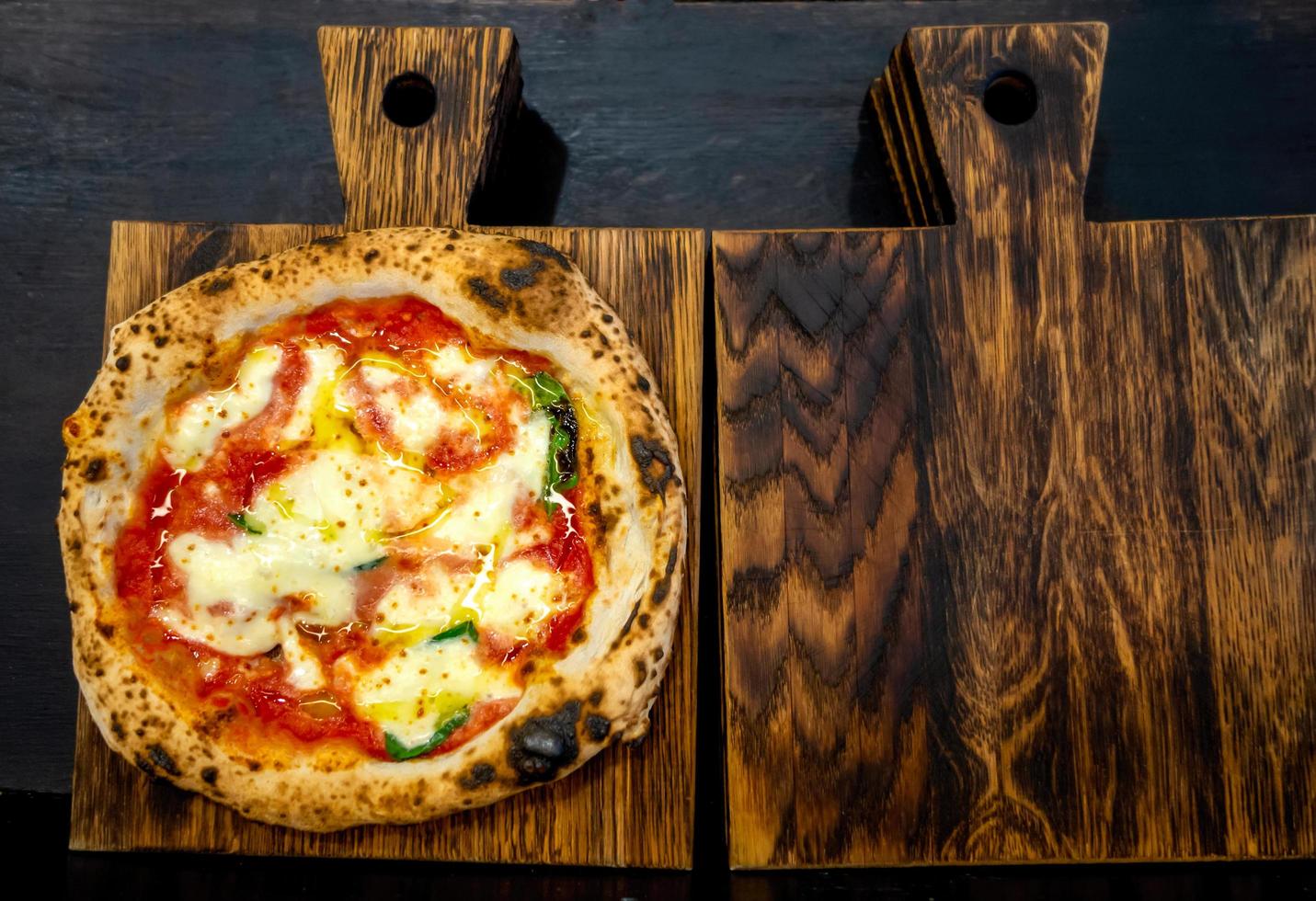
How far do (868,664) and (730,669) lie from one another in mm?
266

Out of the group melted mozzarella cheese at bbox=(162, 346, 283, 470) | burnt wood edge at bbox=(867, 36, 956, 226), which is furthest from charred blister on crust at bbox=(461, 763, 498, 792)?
burnt wood edge at bbox=(867, 36, 956, 226)

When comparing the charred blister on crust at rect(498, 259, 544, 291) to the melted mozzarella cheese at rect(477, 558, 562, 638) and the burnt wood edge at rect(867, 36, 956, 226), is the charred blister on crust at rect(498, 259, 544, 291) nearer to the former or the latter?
the melted mozzarella cheese at rect(477, 558, 562, 638)

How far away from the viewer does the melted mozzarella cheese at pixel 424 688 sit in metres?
1.58

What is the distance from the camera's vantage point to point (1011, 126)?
1736 mm

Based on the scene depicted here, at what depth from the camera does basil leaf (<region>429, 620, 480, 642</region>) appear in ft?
A: 5.28

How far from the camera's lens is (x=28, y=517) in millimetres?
1967

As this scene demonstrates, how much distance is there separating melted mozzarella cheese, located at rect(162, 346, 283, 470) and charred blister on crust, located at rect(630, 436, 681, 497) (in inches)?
27.6

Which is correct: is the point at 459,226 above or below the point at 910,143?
below

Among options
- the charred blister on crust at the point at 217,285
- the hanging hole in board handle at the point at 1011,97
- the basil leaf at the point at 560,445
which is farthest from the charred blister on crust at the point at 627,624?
the hanging hole in board handle at the point at 1011,97

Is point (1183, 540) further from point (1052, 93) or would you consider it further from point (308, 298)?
point (308, 298)

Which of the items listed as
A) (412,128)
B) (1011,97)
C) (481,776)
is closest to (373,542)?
(481,776)

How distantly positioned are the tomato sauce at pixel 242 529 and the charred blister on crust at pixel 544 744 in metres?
0.08

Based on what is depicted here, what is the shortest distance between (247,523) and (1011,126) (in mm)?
1656

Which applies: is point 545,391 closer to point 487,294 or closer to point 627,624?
point 487,294
